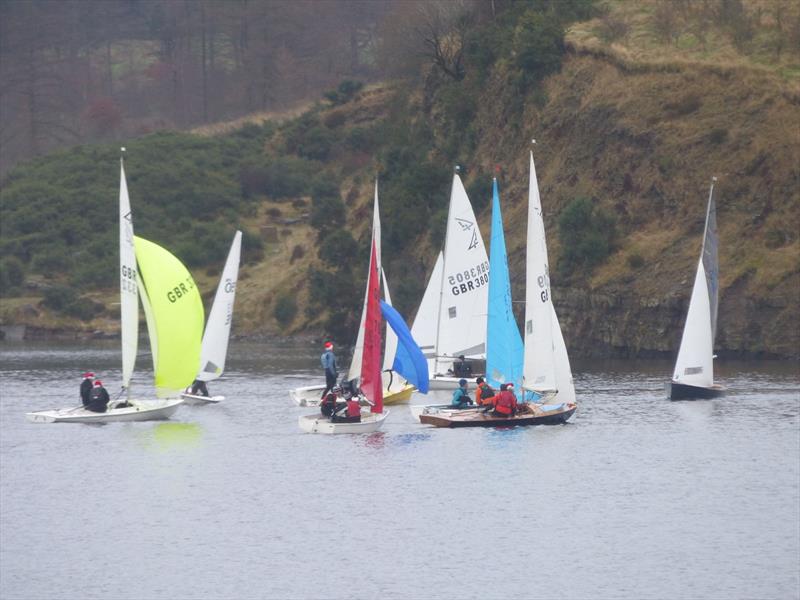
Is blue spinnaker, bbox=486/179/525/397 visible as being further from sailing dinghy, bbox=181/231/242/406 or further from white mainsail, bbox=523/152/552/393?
sailing dinghy, bbox=181/231/242/406

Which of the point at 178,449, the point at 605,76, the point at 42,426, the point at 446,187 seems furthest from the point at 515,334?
the point at 446,187

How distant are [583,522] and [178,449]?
17275mm

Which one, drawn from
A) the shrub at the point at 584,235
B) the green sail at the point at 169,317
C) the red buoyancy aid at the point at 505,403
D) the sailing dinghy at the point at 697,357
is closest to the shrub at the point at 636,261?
the shrub at the point at 584,235

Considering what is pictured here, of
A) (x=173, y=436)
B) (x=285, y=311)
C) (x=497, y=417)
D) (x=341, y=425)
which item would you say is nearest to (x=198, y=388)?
(x=173, y=436)

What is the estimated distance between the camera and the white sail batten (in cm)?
5684

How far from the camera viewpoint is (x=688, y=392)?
64.4 m

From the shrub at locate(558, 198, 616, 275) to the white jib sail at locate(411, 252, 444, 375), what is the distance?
67.8 feet

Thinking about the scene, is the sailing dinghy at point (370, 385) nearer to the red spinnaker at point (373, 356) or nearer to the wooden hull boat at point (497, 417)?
the red spinnaker at point (373, 356)

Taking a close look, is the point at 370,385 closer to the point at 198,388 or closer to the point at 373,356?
the point at 373,356

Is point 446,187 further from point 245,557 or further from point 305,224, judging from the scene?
point 245,557

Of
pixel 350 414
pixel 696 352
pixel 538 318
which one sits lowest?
pixel 350 414

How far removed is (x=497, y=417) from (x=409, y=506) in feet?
32.9

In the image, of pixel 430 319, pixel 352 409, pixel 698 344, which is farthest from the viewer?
pixel 430 319

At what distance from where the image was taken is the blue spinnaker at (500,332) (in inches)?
2307
